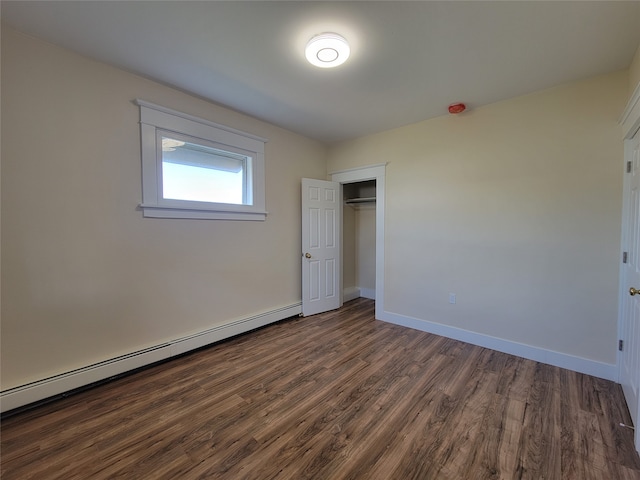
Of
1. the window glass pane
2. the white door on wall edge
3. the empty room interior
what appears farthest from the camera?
the white door on wall edge

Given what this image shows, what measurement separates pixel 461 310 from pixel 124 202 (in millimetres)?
3702

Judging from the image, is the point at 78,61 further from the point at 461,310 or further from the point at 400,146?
the point at 461,310

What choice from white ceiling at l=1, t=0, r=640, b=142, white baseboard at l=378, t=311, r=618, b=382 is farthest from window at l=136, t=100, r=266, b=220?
white baseboard at l=378, t=311, r=618, b=382

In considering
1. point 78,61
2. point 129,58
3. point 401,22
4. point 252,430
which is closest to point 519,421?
point 252,430

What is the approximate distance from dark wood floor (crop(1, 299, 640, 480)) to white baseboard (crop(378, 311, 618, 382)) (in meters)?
0.10

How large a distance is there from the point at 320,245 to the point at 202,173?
193cm

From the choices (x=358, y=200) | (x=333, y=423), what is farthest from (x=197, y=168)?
(x=333, y=423)

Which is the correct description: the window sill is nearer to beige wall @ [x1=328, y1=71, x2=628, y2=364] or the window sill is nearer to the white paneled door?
beige wall @ [x1=328, y1=71, x2=628, y2=364]

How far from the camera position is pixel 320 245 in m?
4.09

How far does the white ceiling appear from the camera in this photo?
5.43 feet

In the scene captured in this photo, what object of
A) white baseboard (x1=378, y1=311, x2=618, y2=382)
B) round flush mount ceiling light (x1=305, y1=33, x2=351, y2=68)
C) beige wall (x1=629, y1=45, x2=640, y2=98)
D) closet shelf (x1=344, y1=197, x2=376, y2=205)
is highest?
round flush mount ceiling light (x1=305, y1=33, x2=351, y2=68)

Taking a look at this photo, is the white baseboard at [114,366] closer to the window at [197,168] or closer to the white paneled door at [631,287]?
the window at [197,168]

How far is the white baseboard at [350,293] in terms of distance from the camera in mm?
4782

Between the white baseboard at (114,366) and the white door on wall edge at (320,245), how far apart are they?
0.93 meters
